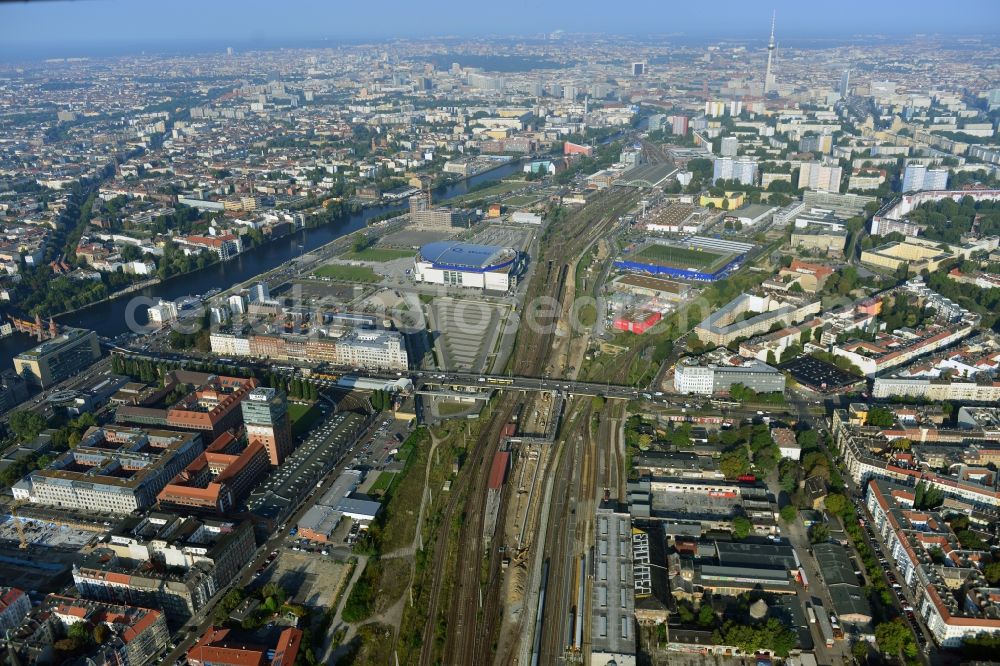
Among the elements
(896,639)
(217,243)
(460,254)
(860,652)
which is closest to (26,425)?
(460,254)

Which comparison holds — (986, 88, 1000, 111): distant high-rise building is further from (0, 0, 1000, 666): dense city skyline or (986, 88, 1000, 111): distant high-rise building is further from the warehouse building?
the warehouse building

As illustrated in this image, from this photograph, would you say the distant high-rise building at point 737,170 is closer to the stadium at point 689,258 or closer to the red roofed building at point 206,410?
the stadium at point 689,258

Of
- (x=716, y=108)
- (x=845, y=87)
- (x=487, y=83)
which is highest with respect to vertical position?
(x=487, y=83)

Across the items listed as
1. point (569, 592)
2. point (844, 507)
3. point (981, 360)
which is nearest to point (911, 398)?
point (981, 360)

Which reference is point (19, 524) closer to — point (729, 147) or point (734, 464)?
point (734, 464)

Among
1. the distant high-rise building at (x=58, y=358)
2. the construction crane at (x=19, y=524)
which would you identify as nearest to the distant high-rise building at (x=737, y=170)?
the distant high-rise building at (x=58, y=358)

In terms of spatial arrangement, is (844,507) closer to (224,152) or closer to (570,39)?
(224,152)
